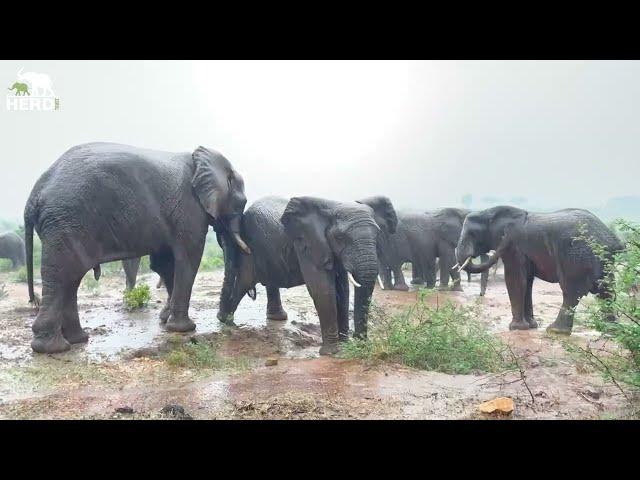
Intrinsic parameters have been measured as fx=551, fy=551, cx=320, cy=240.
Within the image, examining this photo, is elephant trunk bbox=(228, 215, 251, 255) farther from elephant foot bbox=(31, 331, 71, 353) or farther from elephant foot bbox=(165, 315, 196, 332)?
elephant foot bbox=(31, 331, 71, 353)

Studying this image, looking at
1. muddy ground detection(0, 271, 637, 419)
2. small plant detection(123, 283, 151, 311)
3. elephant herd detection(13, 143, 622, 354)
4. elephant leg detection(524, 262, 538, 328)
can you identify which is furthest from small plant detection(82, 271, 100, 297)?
elephant leg detection(524, 262, 538, 328)

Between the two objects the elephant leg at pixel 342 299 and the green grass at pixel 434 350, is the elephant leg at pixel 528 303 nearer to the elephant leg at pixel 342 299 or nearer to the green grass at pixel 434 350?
the green grass at pixel 434 350

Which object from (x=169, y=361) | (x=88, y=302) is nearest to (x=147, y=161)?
(x=169, y=361)

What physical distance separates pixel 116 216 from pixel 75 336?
188 centimetres

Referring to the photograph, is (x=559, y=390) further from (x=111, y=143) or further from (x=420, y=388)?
(x=111, y=143)

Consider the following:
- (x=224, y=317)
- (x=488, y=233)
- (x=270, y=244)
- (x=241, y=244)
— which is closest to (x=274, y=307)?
(x=224, y=317)

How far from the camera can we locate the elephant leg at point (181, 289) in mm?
8906

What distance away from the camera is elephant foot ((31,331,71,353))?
732cm

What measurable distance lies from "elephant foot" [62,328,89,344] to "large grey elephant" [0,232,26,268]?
1390cm

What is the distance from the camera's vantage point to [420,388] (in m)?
5.42

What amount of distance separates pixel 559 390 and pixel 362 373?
6.51 feet

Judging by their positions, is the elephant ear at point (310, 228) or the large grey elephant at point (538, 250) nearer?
the elephant ear at point (310, 228)

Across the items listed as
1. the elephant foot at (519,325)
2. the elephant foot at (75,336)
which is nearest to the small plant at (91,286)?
the elephant foot at (75,336)

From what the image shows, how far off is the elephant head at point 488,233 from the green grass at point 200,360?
5.45 m
